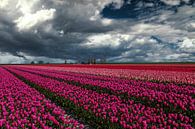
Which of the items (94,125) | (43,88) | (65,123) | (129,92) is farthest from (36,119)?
(43,88)

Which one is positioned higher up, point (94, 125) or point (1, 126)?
point (1, 126)

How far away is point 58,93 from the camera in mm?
12414

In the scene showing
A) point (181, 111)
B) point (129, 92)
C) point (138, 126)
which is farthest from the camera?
point (129, 92)

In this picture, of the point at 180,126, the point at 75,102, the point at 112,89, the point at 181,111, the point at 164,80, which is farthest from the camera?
the point at 164,80

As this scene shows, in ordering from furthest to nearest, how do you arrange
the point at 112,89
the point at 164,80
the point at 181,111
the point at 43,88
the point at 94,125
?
the point at 164,80, the point at 43,88, the point at 112,89, the point at 181,111, the point at 94,125

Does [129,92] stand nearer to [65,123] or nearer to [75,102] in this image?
[75,102]

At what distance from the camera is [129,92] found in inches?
483

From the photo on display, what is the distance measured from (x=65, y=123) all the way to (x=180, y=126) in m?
3.11

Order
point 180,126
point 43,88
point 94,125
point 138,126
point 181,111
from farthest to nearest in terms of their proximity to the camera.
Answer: point 43,88, point 181,111, point 94,125, point 180,126, point 138,126

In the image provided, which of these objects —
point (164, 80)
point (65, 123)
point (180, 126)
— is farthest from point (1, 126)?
point (164, 80)

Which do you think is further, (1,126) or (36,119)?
(36,119)

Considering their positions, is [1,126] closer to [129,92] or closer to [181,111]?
[181,111]

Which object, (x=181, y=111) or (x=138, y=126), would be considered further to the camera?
(x=181, y=111)

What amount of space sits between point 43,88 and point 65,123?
30.2ft
